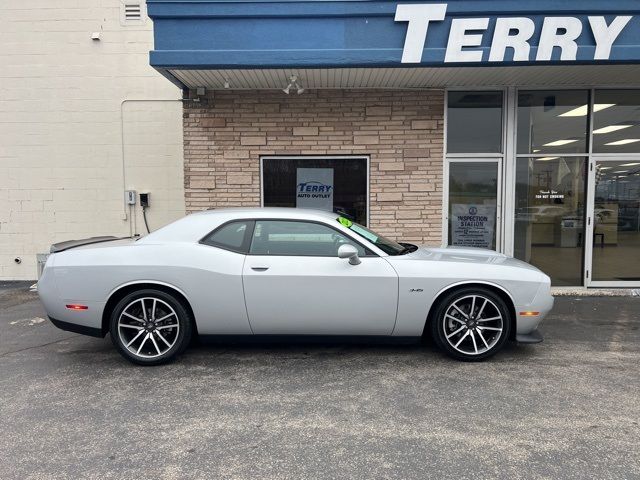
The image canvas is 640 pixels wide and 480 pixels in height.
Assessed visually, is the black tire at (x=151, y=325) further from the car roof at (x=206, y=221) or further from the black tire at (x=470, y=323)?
the black tire at (x=470, y=323)

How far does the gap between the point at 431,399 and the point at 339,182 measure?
16.2 feet

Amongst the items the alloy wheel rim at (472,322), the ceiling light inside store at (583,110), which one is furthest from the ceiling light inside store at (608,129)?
the alloy wheel rim at (472,322)

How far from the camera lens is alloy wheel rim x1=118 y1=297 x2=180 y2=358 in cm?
452

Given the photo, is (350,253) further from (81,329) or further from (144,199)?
(144,199)

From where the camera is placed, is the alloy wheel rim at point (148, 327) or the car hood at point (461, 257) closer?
the alloy wheel rim at point (148, 327)

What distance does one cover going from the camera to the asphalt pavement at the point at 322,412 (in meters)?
2.91

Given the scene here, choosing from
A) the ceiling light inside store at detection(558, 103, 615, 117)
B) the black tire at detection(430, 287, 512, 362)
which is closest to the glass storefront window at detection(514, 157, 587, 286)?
the ceiling light inside store at detection(558, 103, 615, 117)

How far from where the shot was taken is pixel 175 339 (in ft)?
14.9

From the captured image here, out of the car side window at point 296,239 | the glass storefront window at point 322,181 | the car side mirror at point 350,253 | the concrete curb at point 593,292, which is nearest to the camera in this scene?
the car side mirror at point 350,253

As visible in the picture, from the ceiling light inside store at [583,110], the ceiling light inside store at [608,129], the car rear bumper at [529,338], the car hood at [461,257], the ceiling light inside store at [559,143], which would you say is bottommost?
the car rear bumper at [529,338]

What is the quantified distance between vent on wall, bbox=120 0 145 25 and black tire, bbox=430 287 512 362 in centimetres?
730

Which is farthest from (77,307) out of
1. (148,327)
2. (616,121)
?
(616,121)

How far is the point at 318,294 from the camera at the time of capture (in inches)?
176

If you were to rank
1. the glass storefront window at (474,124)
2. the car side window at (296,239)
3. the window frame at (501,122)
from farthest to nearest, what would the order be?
the glass storefront window at (474,124), the window frame at (501,122), the car side window at (296,239)
